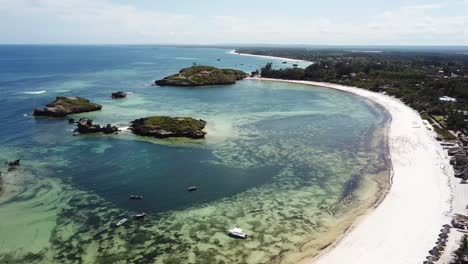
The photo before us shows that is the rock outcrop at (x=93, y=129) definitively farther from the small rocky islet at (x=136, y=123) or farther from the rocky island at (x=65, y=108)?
the rocky island at (x=65, y=108)

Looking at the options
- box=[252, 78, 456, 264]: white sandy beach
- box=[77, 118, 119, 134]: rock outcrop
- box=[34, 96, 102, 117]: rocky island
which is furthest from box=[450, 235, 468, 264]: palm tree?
box=[34, 96, 102, 117]: rocky island

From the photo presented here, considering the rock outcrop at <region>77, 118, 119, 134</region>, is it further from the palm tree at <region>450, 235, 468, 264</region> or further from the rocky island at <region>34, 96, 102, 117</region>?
the palm tree at <region>450, 235, 468, 264</region>

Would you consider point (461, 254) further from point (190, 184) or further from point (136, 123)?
point (136, 123)

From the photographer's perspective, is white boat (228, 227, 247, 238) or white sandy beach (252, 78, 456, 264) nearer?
white sandy beach (252, 78, 456, 264)

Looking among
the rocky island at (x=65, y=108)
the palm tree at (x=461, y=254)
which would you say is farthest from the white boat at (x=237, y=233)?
the rocky island at (x=65, y=108)

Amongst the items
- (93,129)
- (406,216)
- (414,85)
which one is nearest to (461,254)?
(406,216)

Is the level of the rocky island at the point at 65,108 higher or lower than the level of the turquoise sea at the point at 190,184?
higher
